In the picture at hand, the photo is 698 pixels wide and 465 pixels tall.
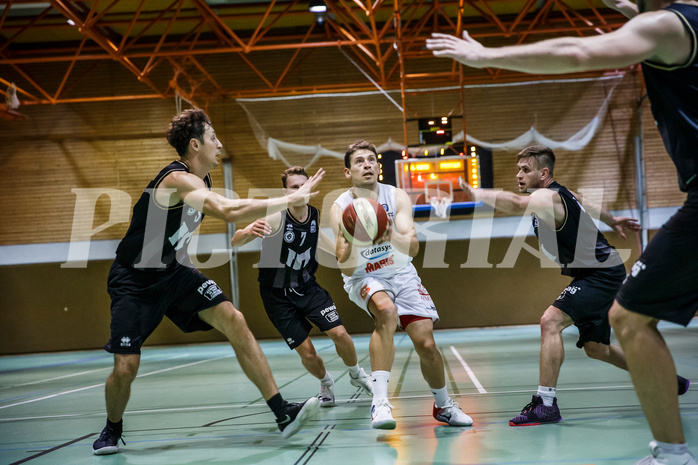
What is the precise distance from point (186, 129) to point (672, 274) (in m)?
3.34

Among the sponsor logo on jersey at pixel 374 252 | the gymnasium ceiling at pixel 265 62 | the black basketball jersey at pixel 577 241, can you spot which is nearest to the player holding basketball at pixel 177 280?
the sponsor logo on jersey at pixel 374 252

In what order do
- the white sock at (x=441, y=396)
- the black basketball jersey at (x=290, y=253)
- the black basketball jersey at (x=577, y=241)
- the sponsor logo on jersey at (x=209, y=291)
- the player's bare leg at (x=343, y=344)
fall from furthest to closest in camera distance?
the black basketball jersey at (x=290, y=253) → the player's bare leg at (x=343, y=344) → the black basketball jersey at (x=577, y=241) → the white sock at (x=441, y=396) → the sponsor logo on jersey at (x=209, y=291)

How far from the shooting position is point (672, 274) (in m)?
2.61

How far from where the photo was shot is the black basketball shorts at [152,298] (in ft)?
13.9

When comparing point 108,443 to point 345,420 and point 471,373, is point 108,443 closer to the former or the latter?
point 345,420

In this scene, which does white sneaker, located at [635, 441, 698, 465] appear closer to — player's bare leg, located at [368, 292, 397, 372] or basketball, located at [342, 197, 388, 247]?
player's bare leg, located at [368, 292, 397, 372]

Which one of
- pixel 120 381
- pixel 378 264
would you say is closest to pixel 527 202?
pixel 378 264

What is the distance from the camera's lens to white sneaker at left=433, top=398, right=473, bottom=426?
4.36 metres

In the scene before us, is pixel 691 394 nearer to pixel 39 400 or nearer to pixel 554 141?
pixel 39 400

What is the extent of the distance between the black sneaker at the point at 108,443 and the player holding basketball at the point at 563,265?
2842 mm

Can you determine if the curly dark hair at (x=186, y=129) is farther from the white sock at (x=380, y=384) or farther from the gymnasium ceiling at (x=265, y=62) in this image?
the gymnasium ceiling at (x=265, y=62)

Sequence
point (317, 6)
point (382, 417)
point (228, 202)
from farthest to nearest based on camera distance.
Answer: point (317, 6) < point (228, 202) < point (382, 417)

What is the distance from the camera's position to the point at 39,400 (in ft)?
24.7

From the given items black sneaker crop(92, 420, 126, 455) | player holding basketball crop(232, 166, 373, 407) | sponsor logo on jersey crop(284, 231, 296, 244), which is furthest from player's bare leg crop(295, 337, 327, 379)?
black sneaker crop(92, 420, 126, 455)
